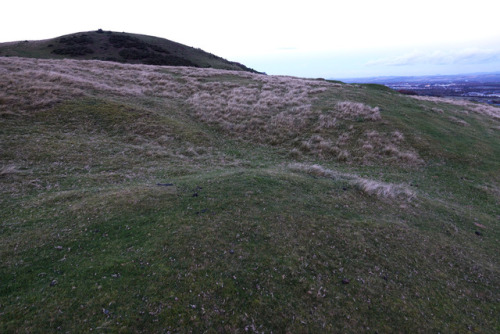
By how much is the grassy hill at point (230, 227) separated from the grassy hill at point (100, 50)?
5122cm

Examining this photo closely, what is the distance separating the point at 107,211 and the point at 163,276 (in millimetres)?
4455

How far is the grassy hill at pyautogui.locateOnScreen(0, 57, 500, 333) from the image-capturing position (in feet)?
20.8

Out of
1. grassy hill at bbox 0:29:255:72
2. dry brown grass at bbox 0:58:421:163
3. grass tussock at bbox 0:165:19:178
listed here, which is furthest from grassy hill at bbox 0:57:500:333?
grassy hill at bbox 0:29:255:72

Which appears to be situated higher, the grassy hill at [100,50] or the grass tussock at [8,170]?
the grassy hill at [100,50]

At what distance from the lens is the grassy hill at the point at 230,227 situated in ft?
20.8

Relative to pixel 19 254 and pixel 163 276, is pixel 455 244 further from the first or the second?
pixel 19 254

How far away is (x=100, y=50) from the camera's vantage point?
229 feet

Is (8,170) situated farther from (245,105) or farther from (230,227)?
(245,105)

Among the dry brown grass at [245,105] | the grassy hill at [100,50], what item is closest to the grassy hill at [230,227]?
the dry brown grass at [245,105]

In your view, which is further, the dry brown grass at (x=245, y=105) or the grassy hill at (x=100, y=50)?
the grassy hill at (x=100, y=50)

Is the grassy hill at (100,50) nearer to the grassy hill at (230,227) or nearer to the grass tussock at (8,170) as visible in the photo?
the grassy hill at (230,227)

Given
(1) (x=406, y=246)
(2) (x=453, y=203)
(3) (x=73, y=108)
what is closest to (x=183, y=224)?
(1) (x=406, y=246)

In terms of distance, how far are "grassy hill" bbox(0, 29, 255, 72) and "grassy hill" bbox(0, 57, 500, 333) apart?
168 ft

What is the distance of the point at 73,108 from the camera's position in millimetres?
21609
